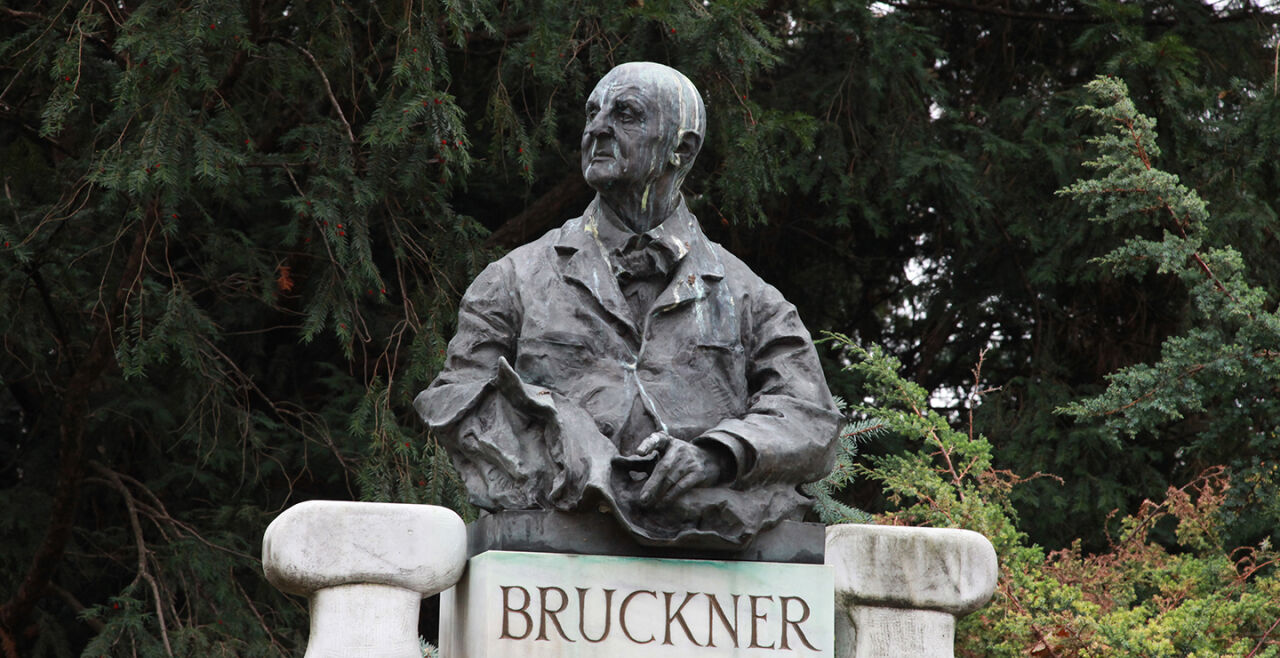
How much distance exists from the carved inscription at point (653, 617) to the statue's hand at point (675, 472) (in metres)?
0.25

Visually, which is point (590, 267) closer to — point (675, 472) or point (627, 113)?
point (627, 113)

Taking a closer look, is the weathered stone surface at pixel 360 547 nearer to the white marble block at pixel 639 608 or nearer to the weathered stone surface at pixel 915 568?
the white marble block at pixel 639 608

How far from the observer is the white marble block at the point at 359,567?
13.5ft

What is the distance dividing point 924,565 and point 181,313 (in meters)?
3.86

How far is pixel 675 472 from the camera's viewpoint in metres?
4.05

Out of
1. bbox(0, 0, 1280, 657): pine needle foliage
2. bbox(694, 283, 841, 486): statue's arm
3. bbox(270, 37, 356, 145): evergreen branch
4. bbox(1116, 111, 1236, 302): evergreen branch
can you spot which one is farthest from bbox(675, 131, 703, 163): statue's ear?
bbox(1116, 111, 1236, 302): evergreen branch

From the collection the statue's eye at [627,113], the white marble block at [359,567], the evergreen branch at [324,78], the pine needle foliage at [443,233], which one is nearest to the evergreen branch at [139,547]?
the pine needle foliage at [443,233]

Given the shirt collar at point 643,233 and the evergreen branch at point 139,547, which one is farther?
the evergreen branch at point 139,547

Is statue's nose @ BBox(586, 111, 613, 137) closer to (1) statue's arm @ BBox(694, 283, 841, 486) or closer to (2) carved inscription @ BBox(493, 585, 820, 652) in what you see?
(1) statue's arm @ BBox(694, 283, 841, 486)

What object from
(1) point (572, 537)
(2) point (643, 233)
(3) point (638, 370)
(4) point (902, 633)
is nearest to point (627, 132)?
(2) point (643, 233)

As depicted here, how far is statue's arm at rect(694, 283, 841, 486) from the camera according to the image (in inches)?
163

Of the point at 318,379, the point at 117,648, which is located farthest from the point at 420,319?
the point at 117,648

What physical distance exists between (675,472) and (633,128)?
906 mm

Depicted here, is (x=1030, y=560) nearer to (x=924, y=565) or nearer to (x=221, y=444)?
(x=924, y=565)
